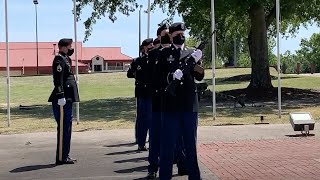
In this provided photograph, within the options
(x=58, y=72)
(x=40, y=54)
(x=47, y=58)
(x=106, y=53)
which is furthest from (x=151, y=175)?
(x=106, y=53)

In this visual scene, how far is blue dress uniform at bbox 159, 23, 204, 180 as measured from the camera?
7.10 metres

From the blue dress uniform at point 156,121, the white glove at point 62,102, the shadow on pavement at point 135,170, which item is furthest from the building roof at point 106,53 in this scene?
the blue dress uniform at point 156,121

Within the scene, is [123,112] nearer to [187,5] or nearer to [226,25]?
[187,5]

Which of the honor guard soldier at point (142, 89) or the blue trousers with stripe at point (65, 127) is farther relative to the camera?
the blue trousers with stripe at point (65, 127)

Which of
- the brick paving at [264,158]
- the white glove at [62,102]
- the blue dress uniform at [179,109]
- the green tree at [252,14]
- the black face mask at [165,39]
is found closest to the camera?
the blue dress uniform at [179,109]

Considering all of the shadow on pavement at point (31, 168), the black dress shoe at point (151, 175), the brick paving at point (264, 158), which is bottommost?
the shadow on pavement at point (31, 168)

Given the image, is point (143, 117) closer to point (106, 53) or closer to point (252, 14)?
A: point (252, 14)

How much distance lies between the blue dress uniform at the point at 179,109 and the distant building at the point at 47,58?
72709 millimetres

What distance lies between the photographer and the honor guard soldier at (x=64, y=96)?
31.9ft

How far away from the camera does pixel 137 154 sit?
10.7 m

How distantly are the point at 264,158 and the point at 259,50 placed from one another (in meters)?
18.5

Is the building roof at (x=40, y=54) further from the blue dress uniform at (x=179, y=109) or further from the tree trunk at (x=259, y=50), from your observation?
the blue dress uniform at (x=179, y=109)

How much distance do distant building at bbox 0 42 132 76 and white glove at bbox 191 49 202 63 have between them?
72946 millimetres

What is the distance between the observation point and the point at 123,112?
2108cm
